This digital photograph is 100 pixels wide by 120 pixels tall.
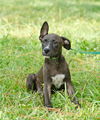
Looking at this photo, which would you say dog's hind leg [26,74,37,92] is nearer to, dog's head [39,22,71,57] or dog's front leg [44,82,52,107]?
dog's front leg [44,82,52,107]

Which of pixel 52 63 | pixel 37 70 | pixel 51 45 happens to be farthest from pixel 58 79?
pixel 37 70

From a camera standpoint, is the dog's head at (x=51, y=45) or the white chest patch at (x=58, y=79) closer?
the dog's head at (x=51, y=45)

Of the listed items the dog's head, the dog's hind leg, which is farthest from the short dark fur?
the dog's hind leg

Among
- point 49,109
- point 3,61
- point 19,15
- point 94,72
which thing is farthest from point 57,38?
point 19,15

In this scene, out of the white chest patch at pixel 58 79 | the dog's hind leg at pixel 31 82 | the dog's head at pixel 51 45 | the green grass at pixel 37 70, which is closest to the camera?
the green grass at pixel 37 70

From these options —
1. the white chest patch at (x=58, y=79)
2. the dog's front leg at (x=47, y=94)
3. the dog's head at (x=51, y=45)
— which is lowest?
the dog's front leg at (x=47, y=94)

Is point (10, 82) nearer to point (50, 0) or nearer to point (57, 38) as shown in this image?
point (57, 38)

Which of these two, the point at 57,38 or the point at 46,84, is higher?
the point at 57,38

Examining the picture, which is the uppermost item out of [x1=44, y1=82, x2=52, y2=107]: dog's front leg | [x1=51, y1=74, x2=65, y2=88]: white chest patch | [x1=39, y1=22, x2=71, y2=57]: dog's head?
[x1=39, y1=22, x2=71, y2=57]: dog's head

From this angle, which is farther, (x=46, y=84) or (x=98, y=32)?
(x=98, y=32)

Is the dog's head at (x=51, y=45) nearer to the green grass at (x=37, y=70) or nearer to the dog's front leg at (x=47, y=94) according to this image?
the dog's front leg at (x=47, y=94)

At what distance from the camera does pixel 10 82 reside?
19.6ft

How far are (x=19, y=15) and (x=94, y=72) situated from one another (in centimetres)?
683

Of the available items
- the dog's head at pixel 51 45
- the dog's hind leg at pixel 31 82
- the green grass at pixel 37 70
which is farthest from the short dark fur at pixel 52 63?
the dog's hind leg at pixel 31 82
